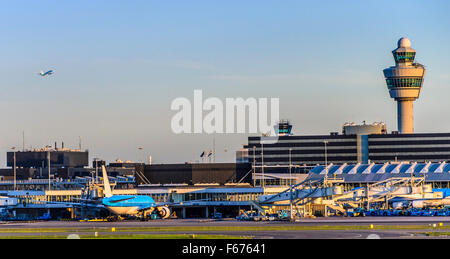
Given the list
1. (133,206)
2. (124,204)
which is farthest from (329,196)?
(124,204)

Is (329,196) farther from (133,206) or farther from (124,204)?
(124,204)

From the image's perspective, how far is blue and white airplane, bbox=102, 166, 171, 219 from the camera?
587ft

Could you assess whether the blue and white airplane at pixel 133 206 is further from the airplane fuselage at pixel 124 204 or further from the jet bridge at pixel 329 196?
the jet bridge at pixel 329 196

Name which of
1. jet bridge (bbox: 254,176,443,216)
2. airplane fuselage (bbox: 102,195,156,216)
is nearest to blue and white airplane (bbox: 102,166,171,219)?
airplane fuselage (bbox: 102,195,156,216)

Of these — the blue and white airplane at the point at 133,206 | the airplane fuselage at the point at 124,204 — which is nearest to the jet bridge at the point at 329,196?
the blue and white airplane at the point at 133,206

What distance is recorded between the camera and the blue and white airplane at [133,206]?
179m

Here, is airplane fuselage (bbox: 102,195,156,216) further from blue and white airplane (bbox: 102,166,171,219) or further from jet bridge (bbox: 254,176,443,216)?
jet bridge (bbox: 254,176,443,216)
